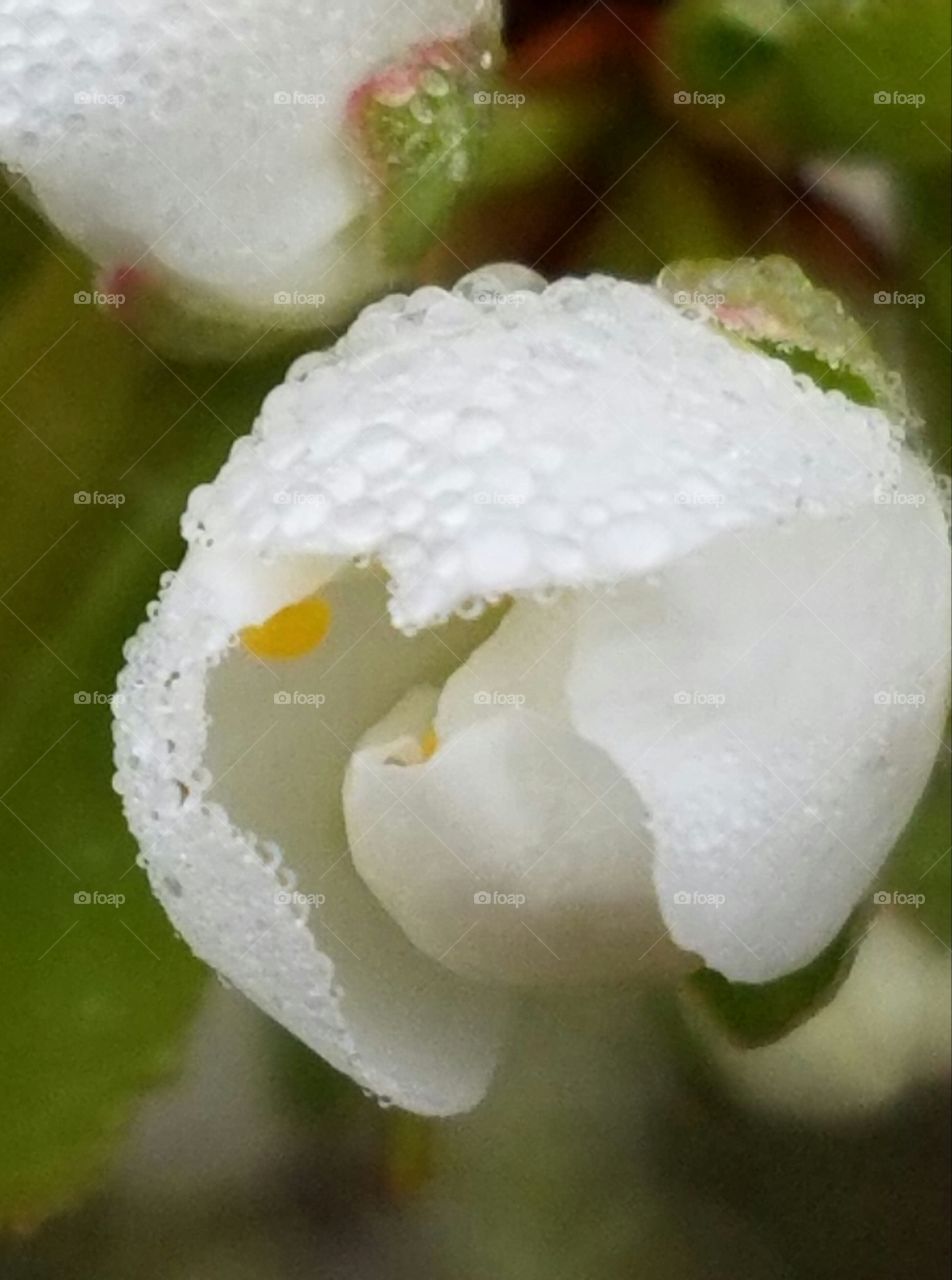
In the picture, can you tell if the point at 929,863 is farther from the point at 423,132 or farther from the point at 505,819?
the point at 423,132

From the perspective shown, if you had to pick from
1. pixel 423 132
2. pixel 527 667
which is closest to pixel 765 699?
pixel 527 667

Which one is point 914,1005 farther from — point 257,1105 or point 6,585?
point 6,585

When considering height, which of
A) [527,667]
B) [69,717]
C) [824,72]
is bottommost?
[69,717]

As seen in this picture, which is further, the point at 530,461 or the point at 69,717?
the point at 69,717

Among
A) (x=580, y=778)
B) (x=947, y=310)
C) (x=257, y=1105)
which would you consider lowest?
(x=257, y=1105)

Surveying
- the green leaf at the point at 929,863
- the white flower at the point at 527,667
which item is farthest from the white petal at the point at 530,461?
the green leaf at the point at 929,863

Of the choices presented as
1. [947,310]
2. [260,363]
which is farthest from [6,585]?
[947,310]

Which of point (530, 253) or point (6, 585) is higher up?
point (530, 253)
